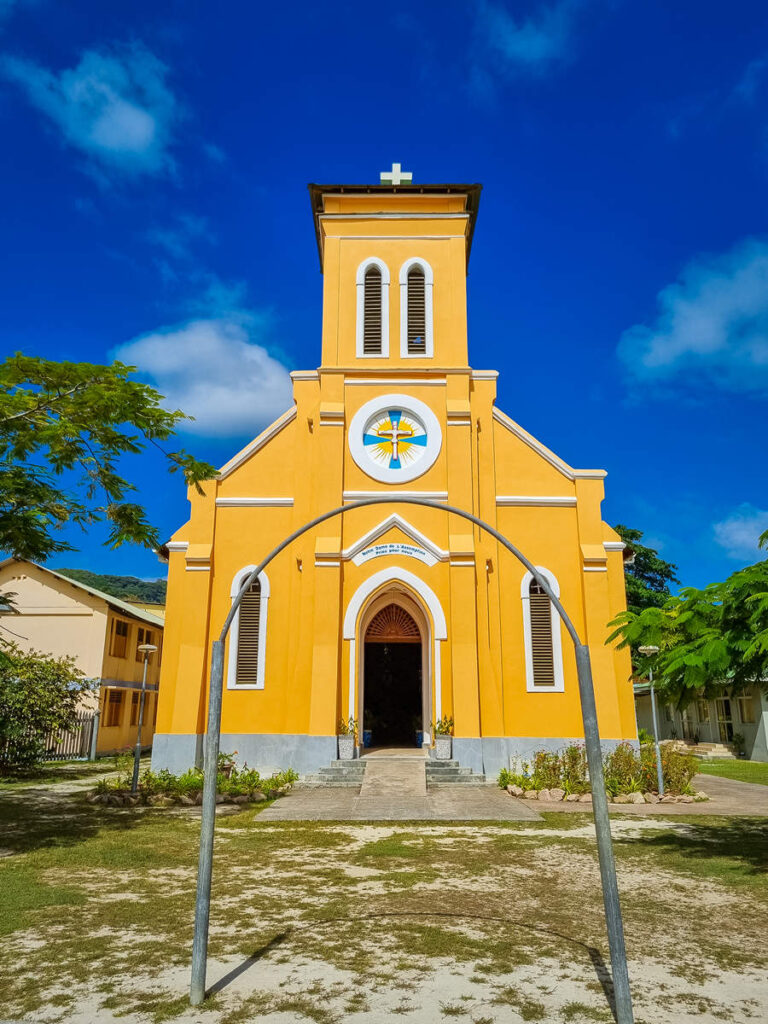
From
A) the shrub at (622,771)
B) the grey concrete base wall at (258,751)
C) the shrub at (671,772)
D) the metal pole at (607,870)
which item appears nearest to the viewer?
the metal pole at (607,870)

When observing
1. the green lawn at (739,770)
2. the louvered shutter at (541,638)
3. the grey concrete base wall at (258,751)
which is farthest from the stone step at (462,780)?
the green lawn at (739,770)

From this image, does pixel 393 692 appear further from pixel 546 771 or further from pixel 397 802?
pixel 397 802

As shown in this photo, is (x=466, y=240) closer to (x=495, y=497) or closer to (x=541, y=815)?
(x=495, y=497)

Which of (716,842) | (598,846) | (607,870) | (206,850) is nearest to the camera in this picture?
(607,870)

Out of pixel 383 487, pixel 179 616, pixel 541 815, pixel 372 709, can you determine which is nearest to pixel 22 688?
pixel 179 616

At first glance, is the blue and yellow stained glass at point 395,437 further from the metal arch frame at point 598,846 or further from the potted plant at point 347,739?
the metal arch frame at point 598,846

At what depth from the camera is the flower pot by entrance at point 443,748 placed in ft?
59.0

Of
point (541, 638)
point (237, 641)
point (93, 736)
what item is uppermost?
point (541, 638)

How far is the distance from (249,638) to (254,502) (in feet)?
12.4

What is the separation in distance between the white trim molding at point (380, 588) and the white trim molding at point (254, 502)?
132 inches

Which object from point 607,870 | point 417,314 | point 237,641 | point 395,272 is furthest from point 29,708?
point 607,870

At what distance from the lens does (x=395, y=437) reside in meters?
21.0

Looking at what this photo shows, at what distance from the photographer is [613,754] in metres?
17.4

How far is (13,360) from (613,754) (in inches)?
590
